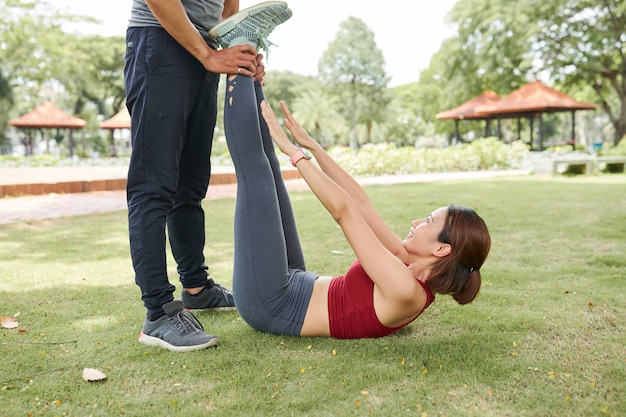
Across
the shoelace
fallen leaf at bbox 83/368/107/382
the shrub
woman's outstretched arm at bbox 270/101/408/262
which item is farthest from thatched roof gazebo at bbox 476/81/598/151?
fallen leaf at bbox 83/368/107/382

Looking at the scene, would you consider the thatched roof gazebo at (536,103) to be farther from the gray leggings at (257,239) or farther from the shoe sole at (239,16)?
the gray leggings at (257,239)

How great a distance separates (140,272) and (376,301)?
85 cm

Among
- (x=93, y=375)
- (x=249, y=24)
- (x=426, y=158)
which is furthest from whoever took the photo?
(x=426, y=158)

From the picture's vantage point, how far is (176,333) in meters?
1.95

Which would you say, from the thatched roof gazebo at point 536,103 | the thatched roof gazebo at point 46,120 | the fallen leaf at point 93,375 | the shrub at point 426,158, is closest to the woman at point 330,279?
the fallen leaf at point 93,375

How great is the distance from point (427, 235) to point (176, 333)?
0.95 meters

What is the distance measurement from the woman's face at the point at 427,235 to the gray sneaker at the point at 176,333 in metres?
0.78

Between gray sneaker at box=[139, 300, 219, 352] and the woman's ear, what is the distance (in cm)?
83

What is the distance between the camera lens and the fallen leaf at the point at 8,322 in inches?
88.1

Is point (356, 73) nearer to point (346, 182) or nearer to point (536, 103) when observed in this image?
point (536, 103)

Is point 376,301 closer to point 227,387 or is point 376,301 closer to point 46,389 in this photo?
point 227,387

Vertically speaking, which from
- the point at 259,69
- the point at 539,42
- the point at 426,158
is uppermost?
the point at 539,42

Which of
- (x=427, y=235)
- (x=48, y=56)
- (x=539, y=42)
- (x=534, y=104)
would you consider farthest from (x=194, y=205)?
(x=48, y=56)

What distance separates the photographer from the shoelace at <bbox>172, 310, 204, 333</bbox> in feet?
6.43
